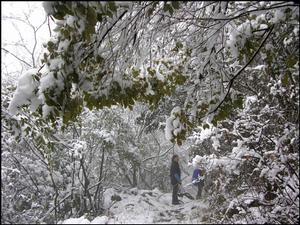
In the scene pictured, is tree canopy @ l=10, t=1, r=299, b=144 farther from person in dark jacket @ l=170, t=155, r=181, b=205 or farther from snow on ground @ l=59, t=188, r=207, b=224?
person in dark jacket @ l=170, t=155, r=181, b=205

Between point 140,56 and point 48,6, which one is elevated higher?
point 140,56

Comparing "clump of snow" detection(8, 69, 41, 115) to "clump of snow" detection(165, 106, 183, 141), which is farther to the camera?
"clump of snow" detection(165, 106, 183, 141)

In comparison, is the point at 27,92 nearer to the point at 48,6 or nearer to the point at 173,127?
the point at 48,6

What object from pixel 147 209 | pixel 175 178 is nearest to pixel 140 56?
pixel 147 209

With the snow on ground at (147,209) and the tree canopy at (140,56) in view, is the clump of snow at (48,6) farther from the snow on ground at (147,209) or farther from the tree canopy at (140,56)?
the snow on ground at (147,209)

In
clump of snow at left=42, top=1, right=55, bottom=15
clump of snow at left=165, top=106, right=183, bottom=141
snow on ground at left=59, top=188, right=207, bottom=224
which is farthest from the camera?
snow on ground at left=59, top=188, right=207, bottom=224

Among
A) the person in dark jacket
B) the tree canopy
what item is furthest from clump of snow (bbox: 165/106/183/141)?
the person in dark jacket

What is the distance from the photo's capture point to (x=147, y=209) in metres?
12.5

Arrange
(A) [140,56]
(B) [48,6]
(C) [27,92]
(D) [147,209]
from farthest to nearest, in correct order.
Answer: (D) [147,209] → (A) [140,56] → (C) [27,92] → (B) [48,6]

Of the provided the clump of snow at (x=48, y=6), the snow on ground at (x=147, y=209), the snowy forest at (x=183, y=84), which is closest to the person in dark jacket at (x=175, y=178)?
the snow on ground at (x=147, y=209)

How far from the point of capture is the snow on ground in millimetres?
10141

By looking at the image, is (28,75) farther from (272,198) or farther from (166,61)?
(272,198)

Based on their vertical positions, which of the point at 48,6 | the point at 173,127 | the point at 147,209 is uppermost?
the point at 48,6

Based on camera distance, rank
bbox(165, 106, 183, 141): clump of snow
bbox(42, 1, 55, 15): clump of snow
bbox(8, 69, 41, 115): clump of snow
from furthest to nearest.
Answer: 1. bbox(165, 106, 183, 141): clump of snow
2. bbox(8, 69, 41, 115): clump of snow
3. bbox(42, 1, 55, 15): clump of snow
